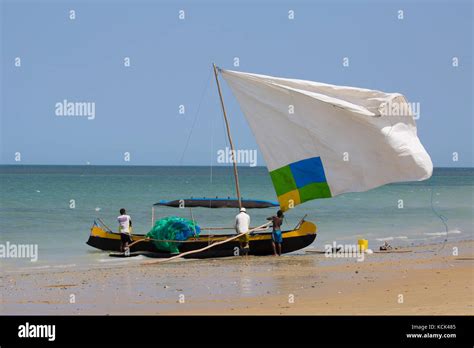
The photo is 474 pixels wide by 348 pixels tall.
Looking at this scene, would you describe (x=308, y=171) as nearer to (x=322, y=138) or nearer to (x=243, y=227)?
(x=322, y=138)

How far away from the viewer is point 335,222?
113 feet

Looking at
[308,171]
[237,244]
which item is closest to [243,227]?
[237,244]

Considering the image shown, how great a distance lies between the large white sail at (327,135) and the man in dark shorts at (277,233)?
0.64 meters

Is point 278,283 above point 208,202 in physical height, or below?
below

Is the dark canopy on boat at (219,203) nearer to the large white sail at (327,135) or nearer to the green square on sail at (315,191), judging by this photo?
the large white sail at (327,135)

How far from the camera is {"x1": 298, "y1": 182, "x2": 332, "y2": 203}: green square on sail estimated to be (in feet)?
59.7

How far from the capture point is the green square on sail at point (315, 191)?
18188mm

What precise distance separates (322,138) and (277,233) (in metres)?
2.75

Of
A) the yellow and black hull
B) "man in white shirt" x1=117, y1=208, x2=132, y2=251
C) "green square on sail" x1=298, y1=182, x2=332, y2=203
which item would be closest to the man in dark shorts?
the yellow and black hull

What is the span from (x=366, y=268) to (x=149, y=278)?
4.20 meters

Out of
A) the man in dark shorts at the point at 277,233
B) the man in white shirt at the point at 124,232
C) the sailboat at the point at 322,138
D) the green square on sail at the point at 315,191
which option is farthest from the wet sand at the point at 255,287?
the sailboat at the point at 322,138

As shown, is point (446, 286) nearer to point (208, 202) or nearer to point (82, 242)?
point (208, 202)
